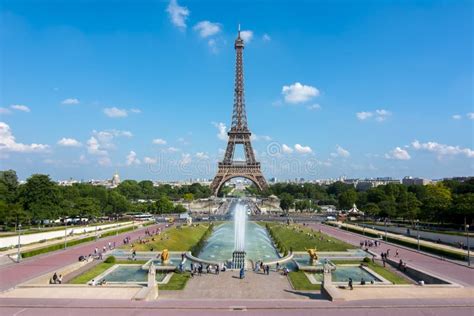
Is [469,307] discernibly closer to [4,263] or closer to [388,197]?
[4,263]

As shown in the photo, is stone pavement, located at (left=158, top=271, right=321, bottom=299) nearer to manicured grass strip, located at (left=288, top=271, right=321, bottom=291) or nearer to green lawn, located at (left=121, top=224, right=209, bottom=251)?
manicured grass strip, located at (left=288, top=271, right=321, bottom=291)

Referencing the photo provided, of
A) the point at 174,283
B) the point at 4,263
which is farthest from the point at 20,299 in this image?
the point at 4,263

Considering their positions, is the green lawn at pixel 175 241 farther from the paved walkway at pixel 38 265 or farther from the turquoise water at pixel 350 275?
the turquoise water at pixel 350 275

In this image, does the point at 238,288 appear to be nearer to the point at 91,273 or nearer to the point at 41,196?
the point at 91,273

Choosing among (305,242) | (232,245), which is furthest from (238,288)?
(305,242)

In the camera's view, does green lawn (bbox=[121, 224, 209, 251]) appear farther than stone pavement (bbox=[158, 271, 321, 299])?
Yes

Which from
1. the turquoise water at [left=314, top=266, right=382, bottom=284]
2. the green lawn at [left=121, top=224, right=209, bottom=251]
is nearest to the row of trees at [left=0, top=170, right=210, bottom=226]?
the green lawn at [left=121, top=224, right=209, bottom=251]
